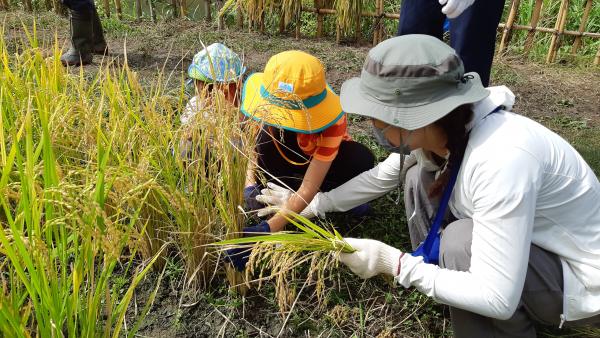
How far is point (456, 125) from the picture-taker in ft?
4.46

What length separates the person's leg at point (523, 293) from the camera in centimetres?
143

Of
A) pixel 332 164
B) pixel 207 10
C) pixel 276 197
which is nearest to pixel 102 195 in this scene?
pixel 276 197

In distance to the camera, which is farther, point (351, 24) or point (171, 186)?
point (351, 24)

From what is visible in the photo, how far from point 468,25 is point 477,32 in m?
0.06

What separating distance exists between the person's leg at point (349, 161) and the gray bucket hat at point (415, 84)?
3.03 feet

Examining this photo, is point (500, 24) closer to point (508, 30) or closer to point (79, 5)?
point (508, 30)

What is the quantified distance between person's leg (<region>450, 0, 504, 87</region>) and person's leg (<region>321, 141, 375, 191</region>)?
62 cm

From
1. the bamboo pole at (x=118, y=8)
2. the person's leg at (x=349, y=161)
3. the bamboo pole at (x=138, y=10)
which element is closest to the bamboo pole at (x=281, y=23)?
the bamboo pole at (x=138, y=10)

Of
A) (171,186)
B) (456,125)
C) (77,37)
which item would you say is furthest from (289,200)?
(77,37)

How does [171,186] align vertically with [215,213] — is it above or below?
above

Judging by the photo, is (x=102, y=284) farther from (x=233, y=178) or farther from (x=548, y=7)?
(x=548, y=7)

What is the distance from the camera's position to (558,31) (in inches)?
180

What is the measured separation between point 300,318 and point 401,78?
0.90 meters

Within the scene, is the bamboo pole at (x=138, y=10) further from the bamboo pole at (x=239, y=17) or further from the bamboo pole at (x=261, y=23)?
the bamboo pole at (x=261, y=23)
